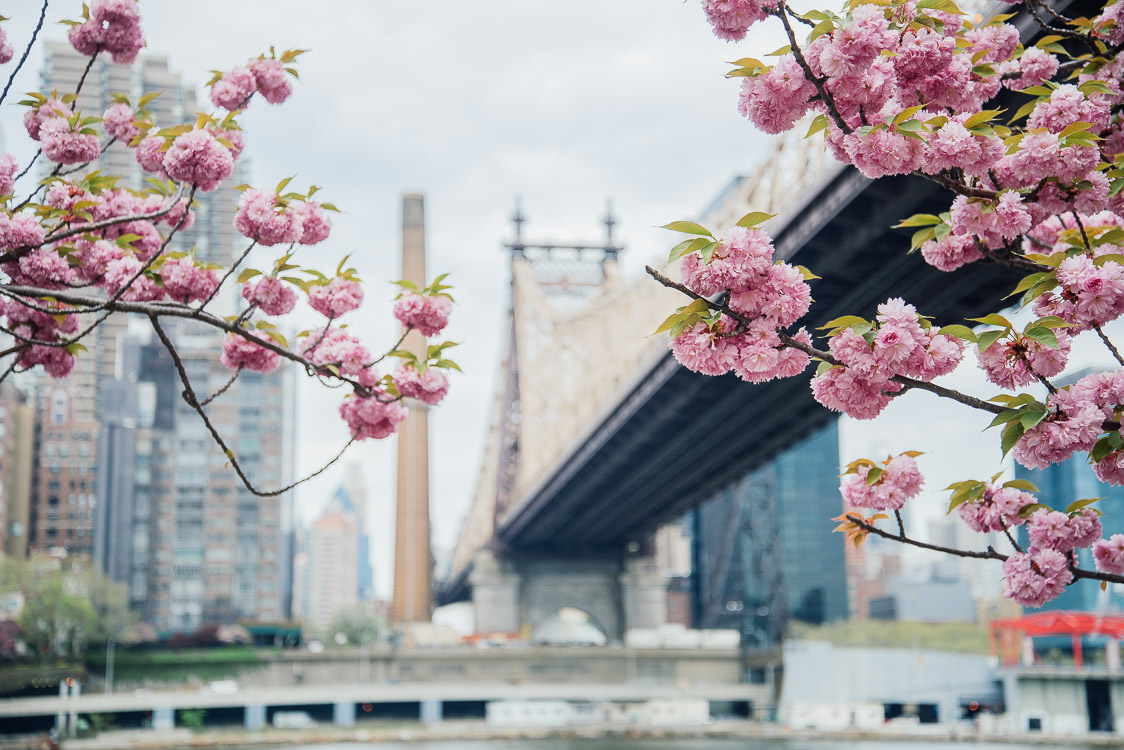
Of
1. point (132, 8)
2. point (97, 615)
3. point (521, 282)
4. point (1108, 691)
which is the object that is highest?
point (521, 282)

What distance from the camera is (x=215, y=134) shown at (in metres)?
8.84

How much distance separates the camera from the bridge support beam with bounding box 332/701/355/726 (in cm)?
6869

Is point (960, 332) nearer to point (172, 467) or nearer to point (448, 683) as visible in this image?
point (448, 683)

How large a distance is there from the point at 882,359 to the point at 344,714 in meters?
67.1

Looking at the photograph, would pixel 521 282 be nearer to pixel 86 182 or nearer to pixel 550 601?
pixel 550 601

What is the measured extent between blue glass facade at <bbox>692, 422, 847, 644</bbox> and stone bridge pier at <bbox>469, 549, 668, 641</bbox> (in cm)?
961

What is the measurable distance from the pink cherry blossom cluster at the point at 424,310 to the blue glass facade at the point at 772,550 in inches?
2075

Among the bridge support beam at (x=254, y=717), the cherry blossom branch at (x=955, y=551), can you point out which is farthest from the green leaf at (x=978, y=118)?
the bridge support beam at (x=254, y=717)

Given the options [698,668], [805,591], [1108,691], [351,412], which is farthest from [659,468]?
[805,591]

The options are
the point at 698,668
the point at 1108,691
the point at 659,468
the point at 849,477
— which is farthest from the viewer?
the point at 698,668

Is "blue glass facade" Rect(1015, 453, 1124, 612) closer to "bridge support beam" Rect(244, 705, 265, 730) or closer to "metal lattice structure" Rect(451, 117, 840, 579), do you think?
"metal lattice structure" Rect(451, 117, 840, 579)

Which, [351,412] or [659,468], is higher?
[659,468]

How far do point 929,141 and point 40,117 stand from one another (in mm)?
6333

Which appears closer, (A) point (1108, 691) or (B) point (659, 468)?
(B) point (659, 468)
